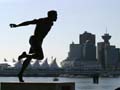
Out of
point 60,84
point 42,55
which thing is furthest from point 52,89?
point 42,55

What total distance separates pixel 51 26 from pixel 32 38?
2.31 feet

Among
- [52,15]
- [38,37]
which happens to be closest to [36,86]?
[38,37]

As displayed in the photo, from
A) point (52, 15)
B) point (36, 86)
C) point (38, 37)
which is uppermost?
point (52, 15)

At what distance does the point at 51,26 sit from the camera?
16.6 metres

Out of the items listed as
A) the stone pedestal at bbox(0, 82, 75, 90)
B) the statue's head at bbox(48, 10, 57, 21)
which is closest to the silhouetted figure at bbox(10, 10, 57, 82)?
the statue's head at bbox(48, 10, 57, 21)

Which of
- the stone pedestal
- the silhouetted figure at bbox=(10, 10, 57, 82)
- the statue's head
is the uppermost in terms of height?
the statue's head

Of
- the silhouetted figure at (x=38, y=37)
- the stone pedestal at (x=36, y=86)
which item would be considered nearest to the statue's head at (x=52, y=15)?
the silhouetted figure at (x=38, y=37)

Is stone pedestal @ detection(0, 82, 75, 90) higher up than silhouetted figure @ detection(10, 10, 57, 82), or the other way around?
silhouetted figure @ detection(10, 10, 57, 82)

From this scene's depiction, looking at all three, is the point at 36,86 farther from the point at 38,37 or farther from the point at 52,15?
the point at 52,15

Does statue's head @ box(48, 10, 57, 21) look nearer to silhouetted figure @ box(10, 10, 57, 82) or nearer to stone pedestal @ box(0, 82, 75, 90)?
silhouetted figure @ box(10, 10, 57, 82)

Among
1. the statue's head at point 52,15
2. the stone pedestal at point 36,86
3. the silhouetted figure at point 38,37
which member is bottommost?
the stone pedestal at point 36,86

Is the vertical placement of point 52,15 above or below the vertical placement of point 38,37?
above

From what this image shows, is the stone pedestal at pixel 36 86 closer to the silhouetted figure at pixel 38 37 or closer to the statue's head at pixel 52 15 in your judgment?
the silhouetted figure at pixel 38 37

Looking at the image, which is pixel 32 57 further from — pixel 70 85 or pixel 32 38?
pixel 70 85
